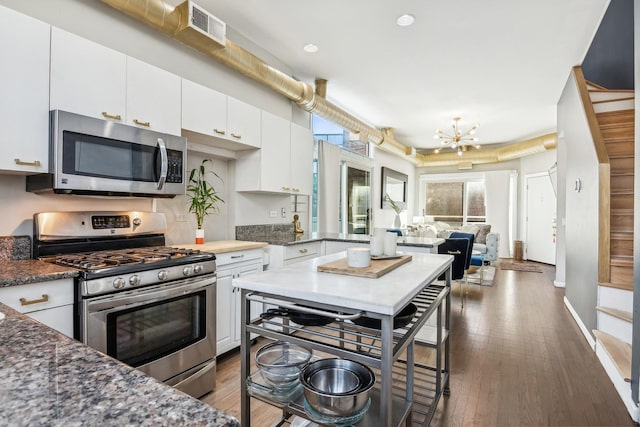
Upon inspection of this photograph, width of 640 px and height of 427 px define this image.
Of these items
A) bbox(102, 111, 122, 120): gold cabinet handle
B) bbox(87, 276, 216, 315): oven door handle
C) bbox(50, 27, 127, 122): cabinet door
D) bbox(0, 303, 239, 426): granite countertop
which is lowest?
bbox(87, 276, 216, 315): oven door handle

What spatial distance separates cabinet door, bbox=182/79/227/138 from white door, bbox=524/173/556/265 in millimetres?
7383

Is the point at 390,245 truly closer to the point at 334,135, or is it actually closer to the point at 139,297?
the point at 139,297

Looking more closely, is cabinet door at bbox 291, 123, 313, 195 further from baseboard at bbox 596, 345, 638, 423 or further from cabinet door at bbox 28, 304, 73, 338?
baseboard at bbox 596, 345, 638, 423

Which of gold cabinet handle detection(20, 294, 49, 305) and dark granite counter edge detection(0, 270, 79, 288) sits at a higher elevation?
dark granite counter edge detection(0, 270, 79, 288)

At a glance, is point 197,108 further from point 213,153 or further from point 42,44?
point 42,44

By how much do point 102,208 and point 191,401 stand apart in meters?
2.30

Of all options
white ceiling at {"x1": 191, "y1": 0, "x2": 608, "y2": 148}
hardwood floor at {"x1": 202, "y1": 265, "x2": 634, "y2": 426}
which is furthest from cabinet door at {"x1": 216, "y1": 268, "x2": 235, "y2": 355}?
white ceiling at {"x1": 191, "y1": 0, "x2": 608, "y2": 148}

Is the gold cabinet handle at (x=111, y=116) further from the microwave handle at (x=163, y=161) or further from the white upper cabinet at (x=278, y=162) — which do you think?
the white upper cabinet at (x=278, y=162)

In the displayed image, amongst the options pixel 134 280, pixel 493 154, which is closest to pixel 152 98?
pixel 134 280

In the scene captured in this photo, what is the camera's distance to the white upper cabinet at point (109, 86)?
191 cm

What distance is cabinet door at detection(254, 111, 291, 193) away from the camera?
11.0ft

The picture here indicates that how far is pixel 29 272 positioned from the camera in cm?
160

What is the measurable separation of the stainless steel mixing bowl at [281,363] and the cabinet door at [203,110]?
1840 millimetres

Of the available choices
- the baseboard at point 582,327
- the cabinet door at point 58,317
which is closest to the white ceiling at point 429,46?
the cabinet door at point 58,317
